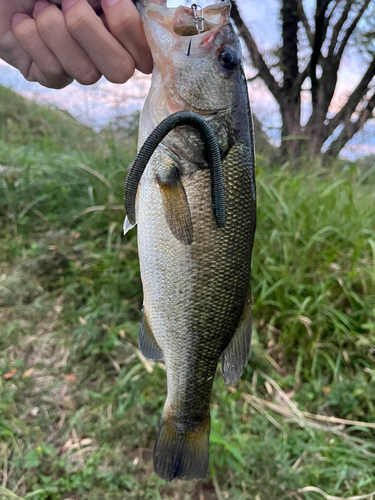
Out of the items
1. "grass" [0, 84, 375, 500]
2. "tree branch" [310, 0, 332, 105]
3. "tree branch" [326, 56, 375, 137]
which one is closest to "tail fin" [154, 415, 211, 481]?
"grass" [0, 84, 375, 500]

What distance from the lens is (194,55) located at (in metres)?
0.97

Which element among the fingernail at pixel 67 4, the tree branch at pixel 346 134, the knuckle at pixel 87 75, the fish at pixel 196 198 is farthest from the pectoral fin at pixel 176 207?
the tree branch at pixel 346 134

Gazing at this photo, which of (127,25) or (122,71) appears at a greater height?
(127,25)

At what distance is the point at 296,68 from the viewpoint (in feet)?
17.8

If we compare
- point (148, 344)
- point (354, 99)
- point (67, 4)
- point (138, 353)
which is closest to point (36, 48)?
point (67, 4)

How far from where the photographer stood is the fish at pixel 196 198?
0.91 metres

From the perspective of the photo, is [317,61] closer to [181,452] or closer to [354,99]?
[354,99]

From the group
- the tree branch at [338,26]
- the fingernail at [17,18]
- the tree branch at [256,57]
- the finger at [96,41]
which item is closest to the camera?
the finger at [96,41]

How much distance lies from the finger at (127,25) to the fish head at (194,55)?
6 centimetres

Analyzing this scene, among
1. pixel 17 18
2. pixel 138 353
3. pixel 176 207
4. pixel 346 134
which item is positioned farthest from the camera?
pixel 346 134

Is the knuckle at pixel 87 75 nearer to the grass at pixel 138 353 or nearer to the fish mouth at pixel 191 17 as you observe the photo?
the fish mouth at pixel 191 17

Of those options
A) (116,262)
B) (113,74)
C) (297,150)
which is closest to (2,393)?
(116,262)

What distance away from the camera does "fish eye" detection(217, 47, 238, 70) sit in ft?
3.16

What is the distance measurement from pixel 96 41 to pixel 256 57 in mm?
4868
